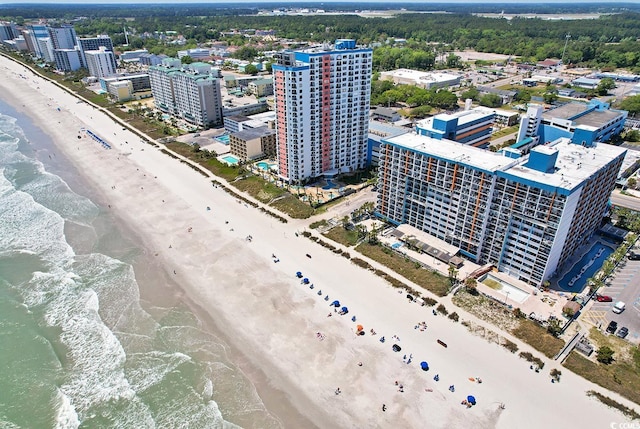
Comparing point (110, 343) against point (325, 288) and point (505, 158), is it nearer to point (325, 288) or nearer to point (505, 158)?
point (325, 288)

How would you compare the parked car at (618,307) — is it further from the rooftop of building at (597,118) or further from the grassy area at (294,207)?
the rooftop of building at (597,118)

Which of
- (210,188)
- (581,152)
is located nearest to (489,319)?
(581,152)

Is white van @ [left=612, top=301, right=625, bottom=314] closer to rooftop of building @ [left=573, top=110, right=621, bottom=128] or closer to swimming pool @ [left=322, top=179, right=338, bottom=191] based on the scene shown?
swimming pool @ [left=322, top=179, right=338, bottom=191]

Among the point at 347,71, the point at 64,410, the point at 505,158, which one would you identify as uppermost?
the point at 347,71

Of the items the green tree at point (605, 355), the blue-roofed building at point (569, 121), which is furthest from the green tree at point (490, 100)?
the green tree at point (605, 355)

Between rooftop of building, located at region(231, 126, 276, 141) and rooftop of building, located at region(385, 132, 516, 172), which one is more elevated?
rooftop of building, located at region(385, 132, 516, 172)

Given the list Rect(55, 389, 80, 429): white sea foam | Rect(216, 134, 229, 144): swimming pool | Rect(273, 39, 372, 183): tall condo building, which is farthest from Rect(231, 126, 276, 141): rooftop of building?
Rect(55, 389, 80, 429): white sea foam
